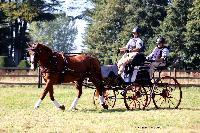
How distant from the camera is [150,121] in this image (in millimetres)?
9906

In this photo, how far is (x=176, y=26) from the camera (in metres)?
43.1

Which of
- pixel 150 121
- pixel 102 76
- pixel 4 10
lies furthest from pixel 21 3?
pixel 150 121

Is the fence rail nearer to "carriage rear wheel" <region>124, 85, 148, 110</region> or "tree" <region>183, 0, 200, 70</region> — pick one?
"tree" <region>183, 0, 200, 70</region>

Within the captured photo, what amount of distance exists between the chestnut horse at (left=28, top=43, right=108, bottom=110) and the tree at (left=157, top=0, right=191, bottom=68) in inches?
1170

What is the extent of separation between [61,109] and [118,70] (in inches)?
74.8

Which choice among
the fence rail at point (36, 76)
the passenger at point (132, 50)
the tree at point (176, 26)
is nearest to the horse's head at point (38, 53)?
the passenger at point (132, 50)

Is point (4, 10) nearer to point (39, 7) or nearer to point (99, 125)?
point (39, 7)

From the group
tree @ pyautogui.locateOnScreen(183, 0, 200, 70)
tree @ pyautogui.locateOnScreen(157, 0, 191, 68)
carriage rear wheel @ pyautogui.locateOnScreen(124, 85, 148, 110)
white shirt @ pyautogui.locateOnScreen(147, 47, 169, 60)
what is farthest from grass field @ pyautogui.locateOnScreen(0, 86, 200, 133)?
tree @ pyautogui.locateOnScreen(157, 0, 191, 68)

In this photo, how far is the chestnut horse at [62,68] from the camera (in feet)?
40.7

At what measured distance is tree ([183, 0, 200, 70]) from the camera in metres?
40.3

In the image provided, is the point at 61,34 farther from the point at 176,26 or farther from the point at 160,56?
the point at 160,56

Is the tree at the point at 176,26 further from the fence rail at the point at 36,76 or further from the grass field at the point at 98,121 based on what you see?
the grass field at the point at 98,121

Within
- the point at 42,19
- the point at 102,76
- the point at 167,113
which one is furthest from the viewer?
the point at 42,19

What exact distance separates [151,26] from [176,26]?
4795 millimetres
